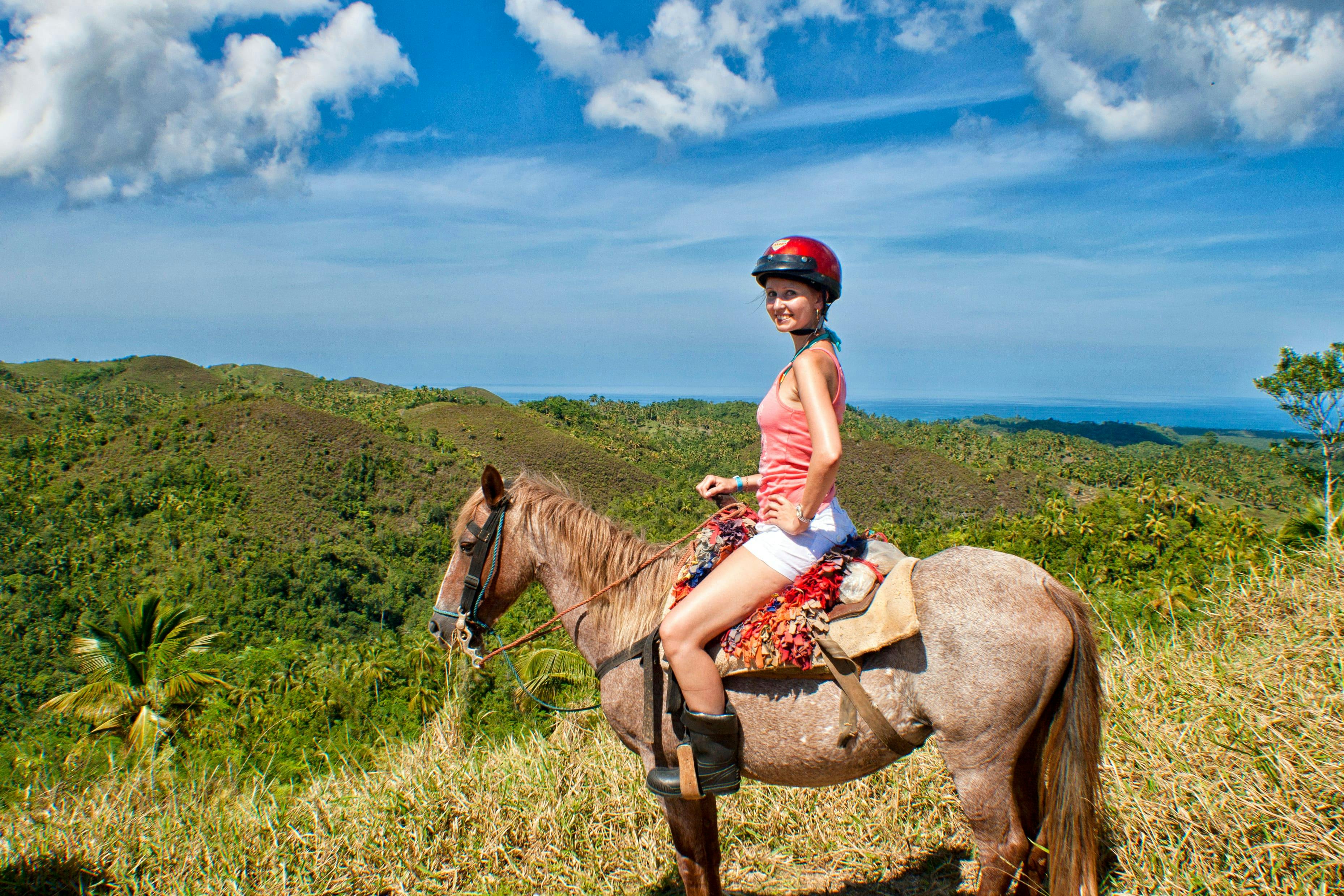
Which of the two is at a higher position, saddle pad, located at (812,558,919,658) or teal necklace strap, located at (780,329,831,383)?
teal necklace strap, located at (780,329,831,383)

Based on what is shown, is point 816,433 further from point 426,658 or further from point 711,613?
point 426,658

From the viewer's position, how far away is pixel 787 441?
2.57m

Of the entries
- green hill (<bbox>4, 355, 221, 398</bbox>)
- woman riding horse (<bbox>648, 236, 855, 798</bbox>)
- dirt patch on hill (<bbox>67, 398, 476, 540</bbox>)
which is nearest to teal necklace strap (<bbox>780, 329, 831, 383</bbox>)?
woman riding horse (<bbox>648, 236, 855, 798</bbox>)

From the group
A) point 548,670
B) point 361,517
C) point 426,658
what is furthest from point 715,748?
point 361,517

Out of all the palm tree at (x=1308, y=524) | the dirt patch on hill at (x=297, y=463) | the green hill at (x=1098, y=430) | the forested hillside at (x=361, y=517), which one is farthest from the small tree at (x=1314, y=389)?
the green hill at (x=1098, y=430)

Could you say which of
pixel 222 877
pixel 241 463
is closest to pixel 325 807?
pixel 222 877

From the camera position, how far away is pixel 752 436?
66688mm

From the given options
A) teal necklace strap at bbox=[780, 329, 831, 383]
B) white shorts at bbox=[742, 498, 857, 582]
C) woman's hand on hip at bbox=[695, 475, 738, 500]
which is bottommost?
white shorts at bbox=[742, 498, 857, 582]

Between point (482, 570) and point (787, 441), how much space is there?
5.13 feet

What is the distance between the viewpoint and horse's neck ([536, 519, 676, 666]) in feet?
10.3

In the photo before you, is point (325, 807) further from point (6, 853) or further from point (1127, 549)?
point (1127, 549)

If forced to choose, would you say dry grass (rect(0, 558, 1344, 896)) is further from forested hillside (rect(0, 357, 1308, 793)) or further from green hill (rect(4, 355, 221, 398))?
green hill (rect(4, 355, 221, 398))

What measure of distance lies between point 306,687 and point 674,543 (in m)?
17.1

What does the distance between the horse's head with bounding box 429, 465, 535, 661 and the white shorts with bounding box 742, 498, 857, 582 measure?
1.21m
